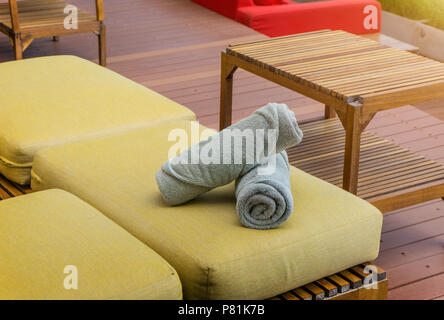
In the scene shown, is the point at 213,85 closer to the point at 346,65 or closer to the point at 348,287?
the point at 346,65

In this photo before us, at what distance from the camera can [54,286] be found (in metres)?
1.52

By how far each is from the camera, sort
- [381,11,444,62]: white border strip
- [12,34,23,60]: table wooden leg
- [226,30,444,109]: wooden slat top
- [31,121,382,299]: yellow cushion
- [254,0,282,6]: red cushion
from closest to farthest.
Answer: [31,121,382,299]: yellow cushion → [226,30,444,109]: wooden slat top → [12,34,23,60]: table wooden leg → [254,0,282,6]: red cushion → [381,11,444,62]: white border strip

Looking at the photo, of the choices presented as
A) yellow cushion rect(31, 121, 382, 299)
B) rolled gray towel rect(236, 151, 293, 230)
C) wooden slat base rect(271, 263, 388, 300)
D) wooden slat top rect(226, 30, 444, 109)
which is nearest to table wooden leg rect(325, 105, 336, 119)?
wooden slat top rect(226, 30, 444, 109)

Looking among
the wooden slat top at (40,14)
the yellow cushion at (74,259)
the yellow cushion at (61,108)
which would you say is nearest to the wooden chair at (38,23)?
the wooden slat top at (40,14)

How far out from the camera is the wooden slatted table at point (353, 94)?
2.39 m

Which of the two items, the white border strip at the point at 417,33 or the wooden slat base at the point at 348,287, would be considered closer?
the wooden slat base at the point at 348,287

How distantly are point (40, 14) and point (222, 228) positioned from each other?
2959 mm

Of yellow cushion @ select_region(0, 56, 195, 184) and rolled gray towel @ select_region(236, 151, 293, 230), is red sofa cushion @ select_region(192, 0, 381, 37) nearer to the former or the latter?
yellow cushion @ select_region(0, 56, 195, 184)

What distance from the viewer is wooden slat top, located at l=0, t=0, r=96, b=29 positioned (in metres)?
4.12

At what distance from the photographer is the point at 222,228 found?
1.77 m

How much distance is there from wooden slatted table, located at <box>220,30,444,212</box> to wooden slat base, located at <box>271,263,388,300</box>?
536 millimetres

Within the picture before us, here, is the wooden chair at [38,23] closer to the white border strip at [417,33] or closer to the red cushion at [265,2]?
the red cushion at [265,2]

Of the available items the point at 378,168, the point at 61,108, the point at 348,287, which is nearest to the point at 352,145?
the point at 378,168

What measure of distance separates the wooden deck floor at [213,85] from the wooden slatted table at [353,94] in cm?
19
